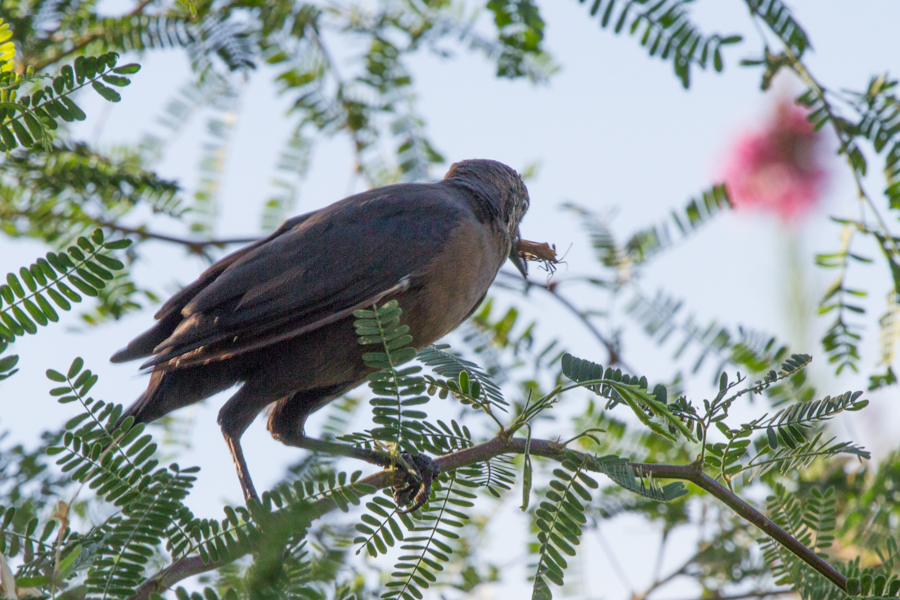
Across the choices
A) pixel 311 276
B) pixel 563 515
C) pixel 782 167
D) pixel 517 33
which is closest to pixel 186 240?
pixel 311 276

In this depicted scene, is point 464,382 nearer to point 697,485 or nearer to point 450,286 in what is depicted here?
point 697,485

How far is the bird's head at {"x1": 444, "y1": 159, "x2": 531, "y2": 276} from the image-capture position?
3.63 m

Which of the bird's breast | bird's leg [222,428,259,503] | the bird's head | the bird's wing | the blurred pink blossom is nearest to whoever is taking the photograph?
the bird's wing

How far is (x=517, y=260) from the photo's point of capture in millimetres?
3771

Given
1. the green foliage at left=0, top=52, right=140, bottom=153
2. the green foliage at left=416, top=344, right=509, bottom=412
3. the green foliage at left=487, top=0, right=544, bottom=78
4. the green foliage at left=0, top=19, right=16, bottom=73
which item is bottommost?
the green foliage at left=416, top=344, right=509, bottom=412

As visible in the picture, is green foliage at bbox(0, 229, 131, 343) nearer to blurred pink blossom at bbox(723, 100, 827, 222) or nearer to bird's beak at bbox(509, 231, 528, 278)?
bird's beak at bbox(509, 231, 528, 278)

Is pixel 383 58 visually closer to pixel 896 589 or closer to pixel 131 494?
pixel 131 494

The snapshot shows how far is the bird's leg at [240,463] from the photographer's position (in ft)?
10.3

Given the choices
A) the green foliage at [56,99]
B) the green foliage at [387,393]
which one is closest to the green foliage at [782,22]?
the green foliage at [387,393]

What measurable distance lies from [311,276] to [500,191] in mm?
1175

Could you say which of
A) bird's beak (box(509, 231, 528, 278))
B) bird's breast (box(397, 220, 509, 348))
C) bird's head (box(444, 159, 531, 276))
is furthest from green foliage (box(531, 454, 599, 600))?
bird's beak (box(509, 231, 528, 278))

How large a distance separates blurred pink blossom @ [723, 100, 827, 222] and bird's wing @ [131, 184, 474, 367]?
2.15 m

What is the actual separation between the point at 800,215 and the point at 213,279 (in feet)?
10.5

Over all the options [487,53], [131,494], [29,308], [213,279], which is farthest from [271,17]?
[131,494]
